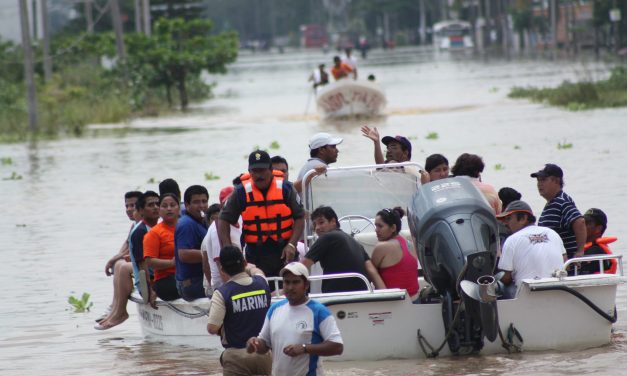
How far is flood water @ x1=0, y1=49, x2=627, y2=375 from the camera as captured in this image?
11445 millimetres

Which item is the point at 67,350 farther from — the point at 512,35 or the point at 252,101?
the point at 512,35

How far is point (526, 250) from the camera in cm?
1023

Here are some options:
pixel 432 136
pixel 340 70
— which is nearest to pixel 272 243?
pixel 432 136

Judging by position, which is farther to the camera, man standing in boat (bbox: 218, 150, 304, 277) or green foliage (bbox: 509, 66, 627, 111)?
green foliage (bbox: 509, 66, 627, 111)

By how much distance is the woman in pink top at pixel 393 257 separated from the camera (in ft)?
34.0

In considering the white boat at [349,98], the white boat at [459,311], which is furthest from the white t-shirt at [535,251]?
the white boat at [349,98]

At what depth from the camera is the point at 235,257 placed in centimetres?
828

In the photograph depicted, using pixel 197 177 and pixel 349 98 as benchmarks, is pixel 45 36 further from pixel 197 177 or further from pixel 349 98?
pixel 197 177

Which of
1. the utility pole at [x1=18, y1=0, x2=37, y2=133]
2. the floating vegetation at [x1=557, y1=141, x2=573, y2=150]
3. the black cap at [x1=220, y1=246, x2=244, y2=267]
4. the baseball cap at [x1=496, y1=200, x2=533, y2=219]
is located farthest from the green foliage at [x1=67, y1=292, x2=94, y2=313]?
the utility pole at [x1=18, y1=0, x2=37, y2=133]

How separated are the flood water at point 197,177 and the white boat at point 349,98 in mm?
820

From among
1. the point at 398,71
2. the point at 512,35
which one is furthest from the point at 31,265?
the point at 512,35

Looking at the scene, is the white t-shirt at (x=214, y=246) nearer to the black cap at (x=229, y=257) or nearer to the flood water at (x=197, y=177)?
the flood water at (x=197, y=177)

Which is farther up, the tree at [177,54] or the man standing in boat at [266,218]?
the tree at [177,54]

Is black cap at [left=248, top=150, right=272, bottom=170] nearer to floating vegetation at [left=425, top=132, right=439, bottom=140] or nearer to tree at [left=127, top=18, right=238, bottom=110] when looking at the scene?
floating vegetation at [left=425, top=132, right=439, bottom=140]
